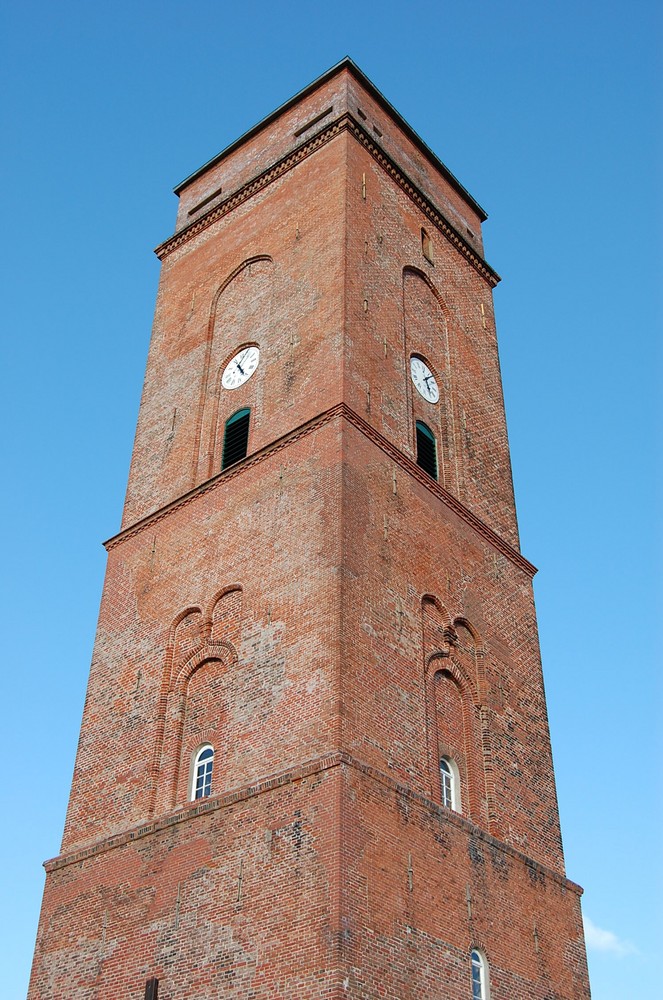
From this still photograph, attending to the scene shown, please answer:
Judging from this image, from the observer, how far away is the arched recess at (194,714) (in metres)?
17.0

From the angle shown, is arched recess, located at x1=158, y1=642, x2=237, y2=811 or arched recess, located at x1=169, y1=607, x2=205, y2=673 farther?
arched recess, located at x1=169, y1=607, x2=205, y2=673

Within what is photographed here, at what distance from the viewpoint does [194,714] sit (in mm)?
17672

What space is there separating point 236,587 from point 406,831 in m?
5.07

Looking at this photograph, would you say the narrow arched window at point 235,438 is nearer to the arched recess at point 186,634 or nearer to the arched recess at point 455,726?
the arched recess at point 186,634

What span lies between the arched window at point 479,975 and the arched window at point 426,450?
8527 millimetres

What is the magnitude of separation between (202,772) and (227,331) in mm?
9939

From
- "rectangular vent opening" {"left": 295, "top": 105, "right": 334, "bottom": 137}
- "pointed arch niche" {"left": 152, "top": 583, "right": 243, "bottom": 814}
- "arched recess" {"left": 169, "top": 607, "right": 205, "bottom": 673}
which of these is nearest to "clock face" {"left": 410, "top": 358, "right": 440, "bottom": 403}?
"pointed arch niche" {"left": 152, "top": 583, "right": 243, "bottom": 814}

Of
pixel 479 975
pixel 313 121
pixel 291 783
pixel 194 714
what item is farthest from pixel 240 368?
pixel 479 975

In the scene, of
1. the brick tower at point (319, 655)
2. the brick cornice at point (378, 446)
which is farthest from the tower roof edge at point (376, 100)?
the brick cornice at point (378, 446)

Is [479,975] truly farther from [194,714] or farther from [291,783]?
[194,714]

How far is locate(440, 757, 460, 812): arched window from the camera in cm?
1684

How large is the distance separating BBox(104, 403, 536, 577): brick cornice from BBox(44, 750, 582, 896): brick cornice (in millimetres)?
5985

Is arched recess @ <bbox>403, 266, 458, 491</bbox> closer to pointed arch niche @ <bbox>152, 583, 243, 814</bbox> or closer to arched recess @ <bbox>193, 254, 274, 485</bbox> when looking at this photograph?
arched recess @ <bbox>193, 254, 274, 485</bbox>

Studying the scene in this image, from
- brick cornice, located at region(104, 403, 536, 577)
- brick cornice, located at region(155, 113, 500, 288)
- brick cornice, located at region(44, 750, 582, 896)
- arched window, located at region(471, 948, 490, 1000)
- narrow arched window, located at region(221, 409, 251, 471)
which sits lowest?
arched window, located at region(471, 948, 490, 1000)
